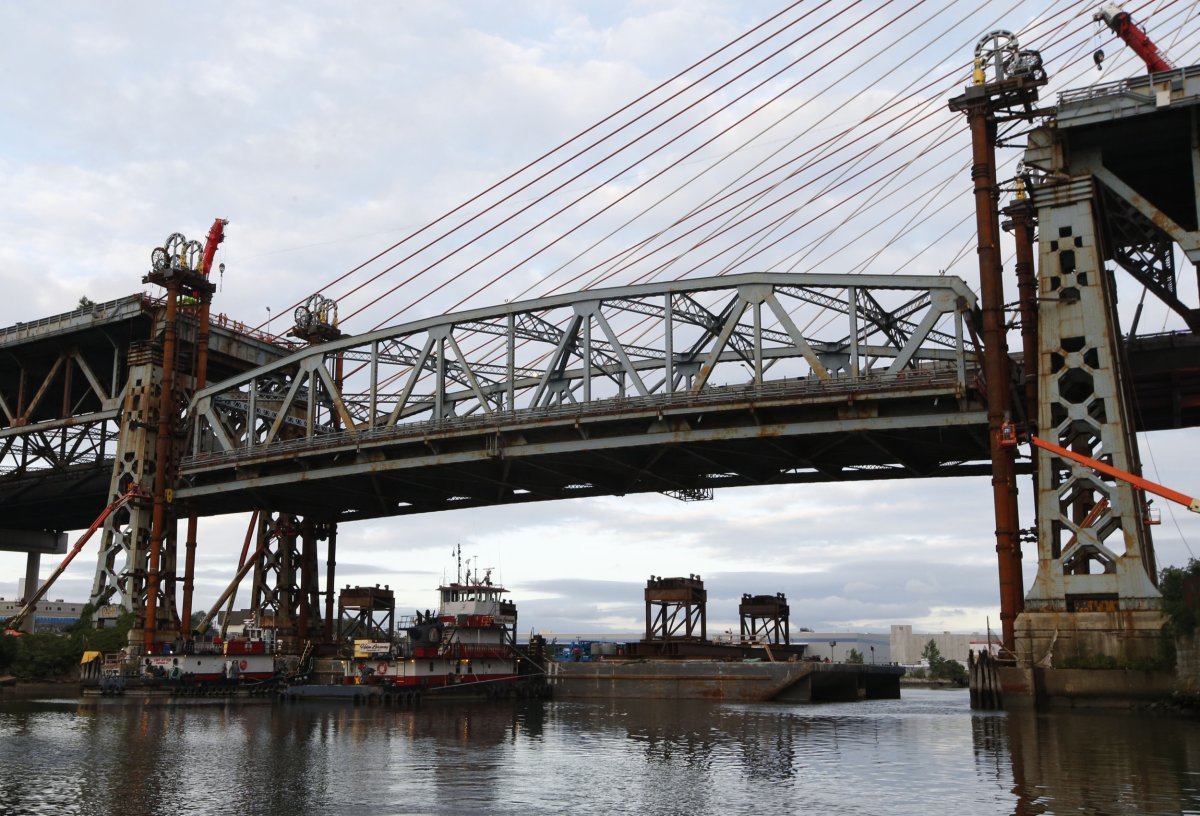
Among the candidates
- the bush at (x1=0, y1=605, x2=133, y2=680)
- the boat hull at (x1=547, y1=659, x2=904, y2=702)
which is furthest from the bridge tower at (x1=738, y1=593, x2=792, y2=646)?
the bush at (x1=0, y1=605, x2=133, y2=680)

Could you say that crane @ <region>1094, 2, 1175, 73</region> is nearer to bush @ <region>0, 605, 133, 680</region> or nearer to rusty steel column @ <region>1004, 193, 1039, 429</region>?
rusty steel column @ <region>1004, 193, 1039, 429</region>

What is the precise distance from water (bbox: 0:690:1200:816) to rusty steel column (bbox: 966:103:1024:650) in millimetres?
5464

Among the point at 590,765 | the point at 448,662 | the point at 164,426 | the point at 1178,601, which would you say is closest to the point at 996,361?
the point at 1178,601

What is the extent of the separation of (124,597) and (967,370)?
54918mm

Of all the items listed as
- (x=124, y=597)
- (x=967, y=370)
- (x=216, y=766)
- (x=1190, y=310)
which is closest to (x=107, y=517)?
(x=124, y=597)

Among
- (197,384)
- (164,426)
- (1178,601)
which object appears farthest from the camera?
(197,384)

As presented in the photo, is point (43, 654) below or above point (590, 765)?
above

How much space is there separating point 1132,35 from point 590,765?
138 ft

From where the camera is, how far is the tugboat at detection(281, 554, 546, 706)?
59.9m

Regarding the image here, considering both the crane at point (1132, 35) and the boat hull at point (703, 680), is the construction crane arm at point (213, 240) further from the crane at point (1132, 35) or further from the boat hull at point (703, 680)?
the crane at point (1132, 35)

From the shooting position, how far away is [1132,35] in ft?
170

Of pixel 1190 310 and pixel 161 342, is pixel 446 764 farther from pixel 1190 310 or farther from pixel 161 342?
pixel 161 342

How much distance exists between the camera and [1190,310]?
2112 inches

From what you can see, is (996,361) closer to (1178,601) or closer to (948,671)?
(1178,601)
